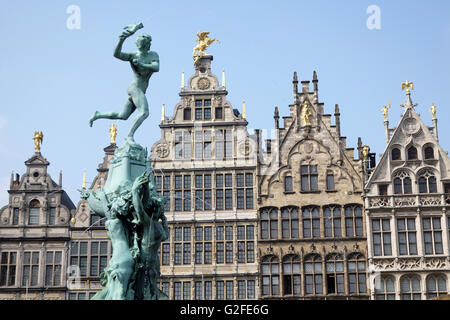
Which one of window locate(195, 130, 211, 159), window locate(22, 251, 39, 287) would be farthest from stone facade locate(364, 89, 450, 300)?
window locate(22, 251, 39, 287)

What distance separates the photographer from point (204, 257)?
36406 mm

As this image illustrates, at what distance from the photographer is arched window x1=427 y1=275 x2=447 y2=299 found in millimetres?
34656

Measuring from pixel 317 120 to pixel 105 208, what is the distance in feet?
67.9

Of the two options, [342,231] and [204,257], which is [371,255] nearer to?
[342,231]

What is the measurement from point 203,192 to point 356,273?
27.7 ft

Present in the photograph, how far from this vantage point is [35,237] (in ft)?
122

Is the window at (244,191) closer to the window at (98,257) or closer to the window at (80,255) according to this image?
the window at (98,257)

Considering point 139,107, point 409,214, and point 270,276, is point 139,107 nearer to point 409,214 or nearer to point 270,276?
point 270,276

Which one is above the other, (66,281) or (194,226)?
(194,226)

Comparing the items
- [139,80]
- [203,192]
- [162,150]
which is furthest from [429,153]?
[139,80]

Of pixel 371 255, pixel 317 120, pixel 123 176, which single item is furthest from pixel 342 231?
pixel 123 176

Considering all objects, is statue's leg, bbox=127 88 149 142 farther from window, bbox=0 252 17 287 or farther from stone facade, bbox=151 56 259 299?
window, bbox=0 252 17 287

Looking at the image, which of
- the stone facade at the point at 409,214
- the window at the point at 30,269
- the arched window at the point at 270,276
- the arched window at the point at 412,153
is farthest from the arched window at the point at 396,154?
the window at the point at 30,269
